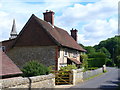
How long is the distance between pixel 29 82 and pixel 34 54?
13135mm

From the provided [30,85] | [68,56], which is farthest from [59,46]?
[30,85]

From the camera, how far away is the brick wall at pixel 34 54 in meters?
23.5

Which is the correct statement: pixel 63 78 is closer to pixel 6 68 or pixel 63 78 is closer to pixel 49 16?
pixel 6 68

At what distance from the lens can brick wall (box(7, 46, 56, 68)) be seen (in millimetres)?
23500

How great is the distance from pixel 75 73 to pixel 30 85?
9313 mm

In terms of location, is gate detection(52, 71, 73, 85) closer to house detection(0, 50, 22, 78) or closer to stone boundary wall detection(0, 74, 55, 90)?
stone boundary wall detection(0, 74, 55, 90)

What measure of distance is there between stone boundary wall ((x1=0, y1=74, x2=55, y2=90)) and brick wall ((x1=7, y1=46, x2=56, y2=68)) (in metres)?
8.71

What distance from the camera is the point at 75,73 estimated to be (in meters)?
20.1

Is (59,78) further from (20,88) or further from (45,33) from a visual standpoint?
(20,88)

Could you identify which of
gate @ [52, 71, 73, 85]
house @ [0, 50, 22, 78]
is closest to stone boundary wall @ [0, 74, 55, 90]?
house @ [0, 50, 22, 78]

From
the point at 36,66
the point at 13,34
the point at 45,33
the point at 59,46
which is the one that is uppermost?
the point at 13,34

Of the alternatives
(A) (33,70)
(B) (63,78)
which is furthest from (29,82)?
(B) (63,78)

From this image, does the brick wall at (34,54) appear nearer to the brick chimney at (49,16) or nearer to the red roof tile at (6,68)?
the brick chimney at (49,16)

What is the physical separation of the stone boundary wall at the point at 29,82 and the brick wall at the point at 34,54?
8706 millimetres
